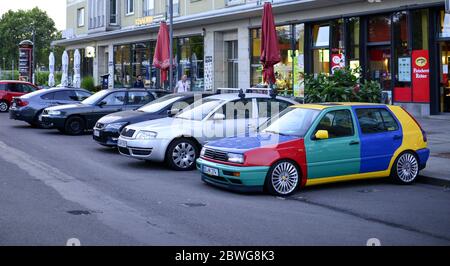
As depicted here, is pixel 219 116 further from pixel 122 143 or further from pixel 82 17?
pixel 82 17

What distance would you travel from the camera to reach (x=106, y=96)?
18.5 m

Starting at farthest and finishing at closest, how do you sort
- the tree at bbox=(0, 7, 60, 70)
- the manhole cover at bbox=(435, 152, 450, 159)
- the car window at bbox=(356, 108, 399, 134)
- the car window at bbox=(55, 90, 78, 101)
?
the tree at bbox=(0, 7, 60, 70)
the car window at bbox=(55, 90, 78, 101)
the manhole cover at bbox=(435, 152, 450, 159)
the car window at bbox=(356, 108, 399, 134)

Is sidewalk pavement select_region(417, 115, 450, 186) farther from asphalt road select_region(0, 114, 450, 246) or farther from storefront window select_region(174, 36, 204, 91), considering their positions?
storefront window select_region(174, 36, 204, 91)

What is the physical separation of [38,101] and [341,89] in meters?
11.2

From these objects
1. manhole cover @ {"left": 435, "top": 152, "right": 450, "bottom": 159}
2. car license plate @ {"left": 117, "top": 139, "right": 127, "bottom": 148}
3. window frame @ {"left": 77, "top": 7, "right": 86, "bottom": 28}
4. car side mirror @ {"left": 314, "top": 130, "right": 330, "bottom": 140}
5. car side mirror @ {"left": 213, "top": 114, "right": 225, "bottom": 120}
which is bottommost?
manhole cover @ {"left": 435, "top": 152, "right": 450, "bottom": 159}

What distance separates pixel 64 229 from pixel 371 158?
5559mm

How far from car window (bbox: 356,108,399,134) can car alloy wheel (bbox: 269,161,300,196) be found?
1617 millimetres

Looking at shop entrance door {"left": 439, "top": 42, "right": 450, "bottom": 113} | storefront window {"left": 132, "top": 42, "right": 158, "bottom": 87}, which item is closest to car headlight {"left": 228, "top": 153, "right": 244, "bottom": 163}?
shop entrance door {"left": 439, "top": 42, "right": 450, "bottom": 113}

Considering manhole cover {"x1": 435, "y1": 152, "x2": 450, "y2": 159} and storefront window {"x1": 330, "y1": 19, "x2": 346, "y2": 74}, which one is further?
storefront window {"x1": 330, "y1": 19, "x2": 346, "y2": 74}

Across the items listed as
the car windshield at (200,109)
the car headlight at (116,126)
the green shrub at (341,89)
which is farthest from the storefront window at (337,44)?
the car headlight at (116,126)

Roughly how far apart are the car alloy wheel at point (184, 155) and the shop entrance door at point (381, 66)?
36.0 ft

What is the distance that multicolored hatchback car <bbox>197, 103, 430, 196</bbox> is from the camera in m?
9.66

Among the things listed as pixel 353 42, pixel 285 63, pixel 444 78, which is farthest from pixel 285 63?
pixel 444 78
